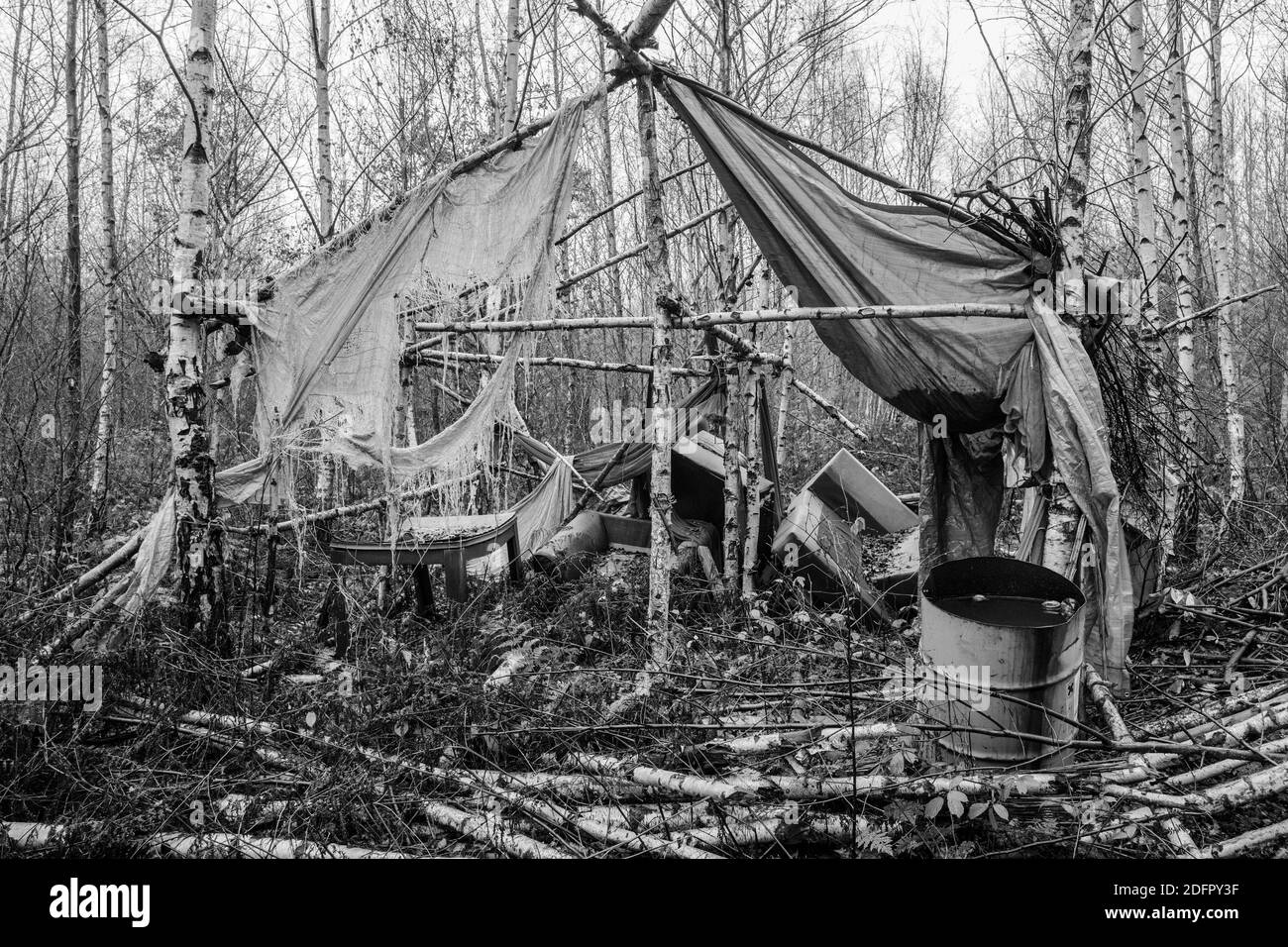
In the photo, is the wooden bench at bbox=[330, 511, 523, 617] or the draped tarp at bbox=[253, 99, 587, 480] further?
the wooden bench at bbox=[330, 511, 523, 617]

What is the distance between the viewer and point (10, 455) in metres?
6.87

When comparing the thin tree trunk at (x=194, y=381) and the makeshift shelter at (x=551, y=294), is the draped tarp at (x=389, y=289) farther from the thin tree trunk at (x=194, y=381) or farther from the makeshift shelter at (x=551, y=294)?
the thin tree trunk at (x=194, y=381)

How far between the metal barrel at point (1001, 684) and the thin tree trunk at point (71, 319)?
5.45m

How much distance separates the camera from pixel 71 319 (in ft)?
22.7

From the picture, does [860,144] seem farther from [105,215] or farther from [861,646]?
[861,646]

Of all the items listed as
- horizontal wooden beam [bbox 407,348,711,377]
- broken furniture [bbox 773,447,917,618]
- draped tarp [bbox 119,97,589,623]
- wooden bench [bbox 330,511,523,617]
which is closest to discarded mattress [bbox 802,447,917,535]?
broken furniture [bbox 773,447,917,618]

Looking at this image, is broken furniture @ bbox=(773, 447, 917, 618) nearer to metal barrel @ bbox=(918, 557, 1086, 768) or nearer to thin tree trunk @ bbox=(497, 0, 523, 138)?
metal barrel @ bbox=(918, 557, 1086, 768)

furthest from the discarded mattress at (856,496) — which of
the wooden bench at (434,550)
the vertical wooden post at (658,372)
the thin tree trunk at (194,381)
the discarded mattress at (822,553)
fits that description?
the thin tree trunk at (194,381)

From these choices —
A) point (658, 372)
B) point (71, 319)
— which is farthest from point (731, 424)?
point (71, 319)

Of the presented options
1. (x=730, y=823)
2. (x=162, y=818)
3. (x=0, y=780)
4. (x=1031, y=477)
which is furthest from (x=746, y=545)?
(x=0, y=780)

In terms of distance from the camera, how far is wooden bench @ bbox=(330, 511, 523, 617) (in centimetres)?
552

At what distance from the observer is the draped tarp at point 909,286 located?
13.6 feet

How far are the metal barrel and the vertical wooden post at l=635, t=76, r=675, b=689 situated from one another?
1.57 metres

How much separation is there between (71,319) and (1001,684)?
292 inches
